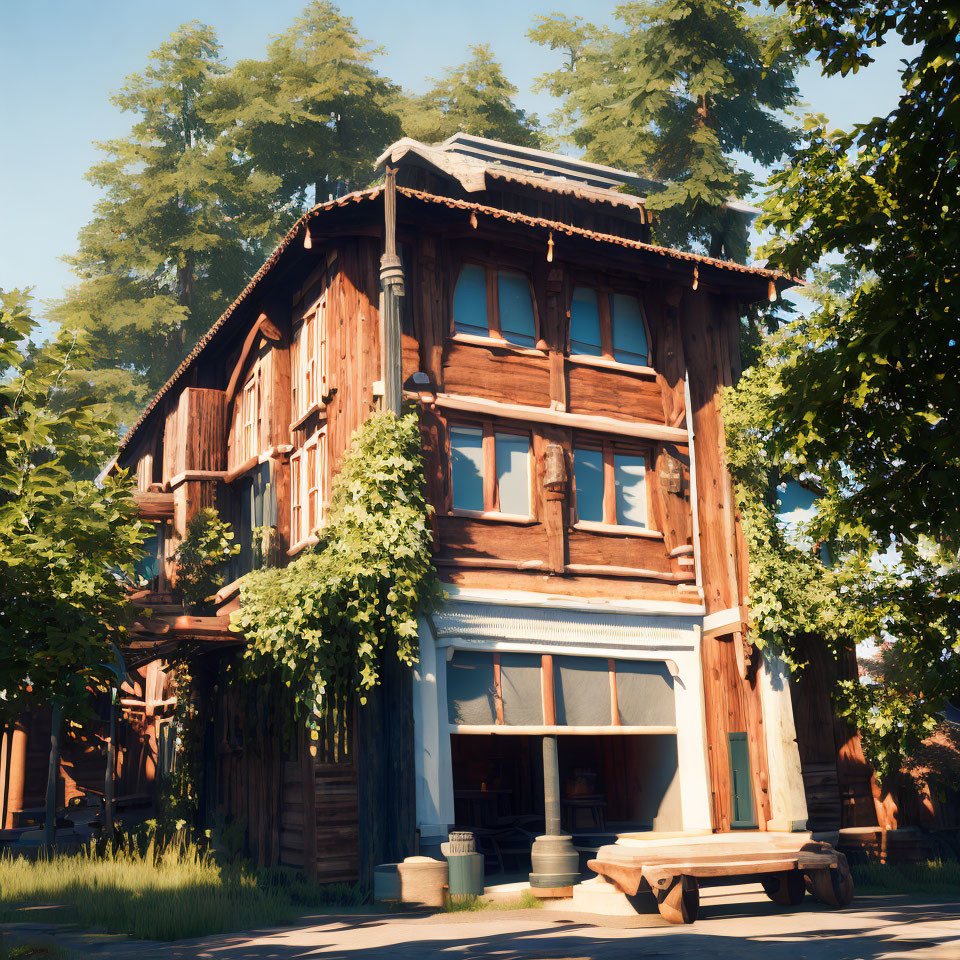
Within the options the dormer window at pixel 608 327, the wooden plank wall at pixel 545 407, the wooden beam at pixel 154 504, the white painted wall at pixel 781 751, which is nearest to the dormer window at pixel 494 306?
the wooden plank wall at pixel 545 407

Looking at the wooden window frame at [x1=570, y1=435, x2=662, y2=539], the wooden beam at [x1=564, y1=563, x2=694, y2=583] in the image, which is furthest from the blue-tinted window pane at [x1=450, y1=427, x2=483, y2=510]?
the wooden beam at [x1=564, y1=563, x2=694, y2=583]

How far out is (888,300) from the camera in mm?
8023

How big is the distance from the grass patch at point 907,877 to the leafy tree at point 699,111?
13.9m

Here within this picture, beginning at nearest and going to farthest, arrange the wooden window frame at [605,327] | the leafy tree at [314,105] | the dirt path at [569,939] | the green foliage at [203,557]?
the dirt path at [569,939], the wooden window frame at [605,327], the green foliage at [203,557], the leafy tree at [314,105]

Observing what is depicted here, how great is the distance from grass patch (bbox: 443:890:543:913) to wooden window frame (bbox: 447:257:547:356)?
8.00m

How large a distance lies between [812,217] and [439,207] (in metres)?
8.01

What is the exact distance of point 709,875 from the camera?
12109 mm

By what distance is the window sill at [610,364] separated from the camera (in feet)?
58.4

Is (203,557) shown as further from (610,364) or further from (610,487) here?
(610,364)

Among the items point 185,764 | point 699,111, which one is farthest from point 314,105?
point 185,764

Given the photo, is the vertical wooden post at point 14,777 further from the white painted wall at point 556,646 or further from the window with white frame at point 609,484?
the window with white frame at point 609,484

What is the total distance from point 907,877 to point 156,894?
35.9 ft

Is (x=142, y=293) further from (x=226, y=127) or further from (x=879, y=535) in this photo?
(x=879, y=535)

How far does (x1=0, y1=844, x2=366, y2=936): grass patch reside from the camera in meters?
11.7
